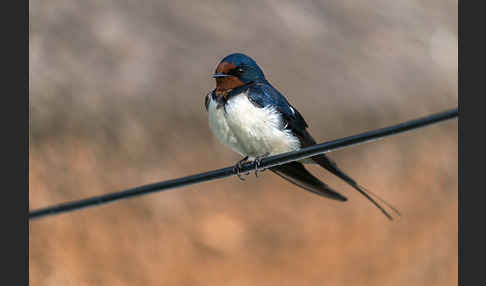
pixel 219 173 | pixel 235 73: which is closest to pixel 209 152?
pixel 235 73

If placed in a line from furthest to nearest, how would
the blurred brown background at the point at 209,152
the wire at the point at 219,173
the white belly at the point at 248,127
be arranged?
the blurred brown background at the point at 209,152 → the white belly at the point at 248,127 → the wire at the point at 219,173

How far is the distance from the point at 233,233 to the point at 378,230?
1288 mm

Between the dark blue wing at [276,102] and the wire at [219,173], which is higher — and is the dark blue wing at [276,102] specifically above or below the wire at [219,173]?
above

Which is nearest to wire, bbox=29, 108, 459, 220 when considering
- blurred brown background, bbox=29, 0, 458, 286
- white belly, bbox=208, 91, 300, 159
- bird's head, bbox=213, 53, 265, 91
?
white belly, bbox=208, 91, 300, 159

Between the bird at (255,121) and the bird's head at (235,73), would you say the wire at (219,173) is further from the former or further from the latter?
the bird's head at (235,73)

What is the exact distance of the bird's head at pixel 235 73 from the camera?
8.23 feet

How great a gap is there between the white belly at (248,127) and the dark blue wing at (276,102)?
0.07 ft

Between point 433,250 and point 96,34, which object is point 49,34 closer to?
point 96,34

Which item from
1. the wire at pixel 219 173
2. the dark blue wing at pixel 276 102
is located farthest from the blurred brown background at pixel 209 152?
the wire at pixel 219 173

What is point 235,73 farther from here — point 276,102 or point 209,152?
point 209,152

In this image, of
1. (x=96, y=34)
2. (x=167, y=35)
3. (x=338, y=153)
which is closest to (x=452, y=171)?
(x=338, y=153)

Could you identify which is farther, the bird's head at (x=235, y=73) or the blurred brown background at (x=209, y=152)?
the blurred brown background at (x=209, y=152)

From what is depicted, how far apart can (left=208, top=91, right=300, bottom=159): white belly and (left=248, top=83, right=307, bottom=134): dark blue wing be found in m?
0.02

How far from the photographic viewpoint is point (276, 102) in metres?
2.53
